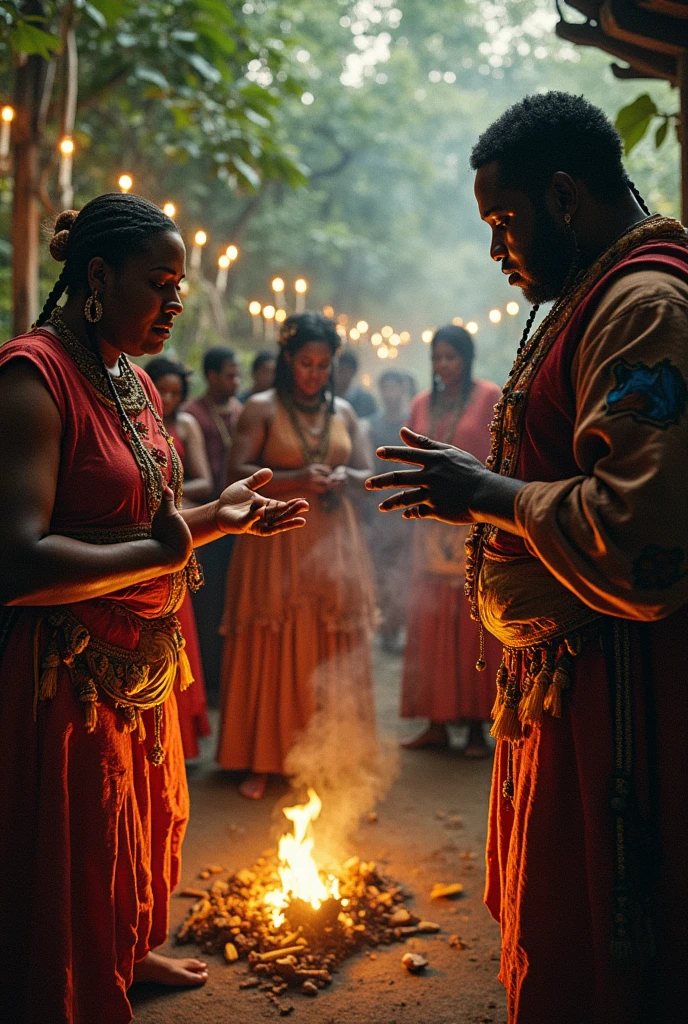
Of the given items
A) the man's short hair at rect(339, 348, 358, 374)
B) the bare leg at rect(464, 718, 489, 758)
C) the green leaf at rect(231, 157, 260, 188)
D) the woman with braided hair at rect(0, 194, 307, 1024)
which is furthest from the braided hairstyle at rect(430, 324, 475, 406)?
the woman with braided hair at rect(0, 194, 307, 1024)

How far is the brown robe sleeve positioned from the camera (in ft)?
5.47

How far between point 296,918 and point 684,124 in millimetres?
3707

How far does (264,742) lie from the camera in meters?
4.84

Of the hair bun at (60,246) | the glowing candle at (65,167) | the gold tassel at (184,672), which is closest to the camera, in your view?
the hair bun at (60,246)

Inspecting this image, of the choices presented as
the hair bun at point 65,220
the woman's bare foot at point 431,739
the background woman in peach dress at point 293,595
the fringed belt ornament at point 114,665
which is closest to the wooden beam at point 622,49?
the background woman in peach dress at point 293,595

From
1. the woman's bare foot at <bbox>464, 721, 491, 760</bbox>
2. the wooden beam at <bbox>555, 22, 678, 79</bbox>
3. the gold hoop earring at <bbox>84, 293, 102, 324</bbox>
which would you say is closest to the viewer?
the gold hoop earring at <bbox>84, 293, 102, 324</bbox>

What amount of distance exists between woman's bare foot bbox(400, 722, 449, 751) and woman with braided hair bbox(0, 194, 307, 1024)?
3.22 metres

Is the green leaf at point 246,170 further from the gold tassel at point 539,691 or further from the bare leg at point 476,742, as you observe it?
the gold tassel at point 539,691

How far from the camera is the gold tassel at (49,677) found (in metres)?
2.23

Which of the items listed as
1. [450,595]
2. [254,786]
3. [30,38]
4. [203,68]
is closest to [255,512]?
[30,38]

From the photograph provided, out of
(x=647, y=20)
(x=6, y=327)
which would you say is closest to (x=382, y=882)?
(x=647, y=20)

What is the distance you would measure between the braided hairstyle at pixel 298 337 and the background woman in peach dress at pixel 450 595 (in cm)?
97

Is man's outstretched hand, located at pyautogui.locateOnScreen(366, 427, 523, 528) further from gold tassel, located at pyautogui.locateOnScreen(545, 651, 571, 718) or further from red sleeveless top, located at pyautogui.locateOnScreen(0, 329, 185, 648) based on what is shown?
red sleeveless top, located at pyautogui.locateOnScreen(0, 329, 185, 648)

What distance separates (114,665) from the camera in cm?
238
